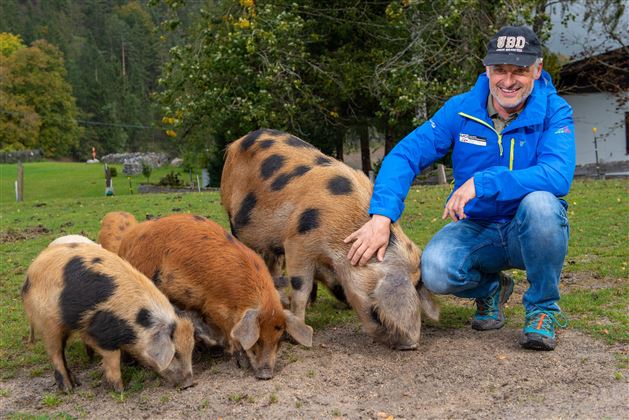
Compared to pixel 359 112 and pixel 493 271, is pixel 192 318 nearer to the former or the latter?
pixel 493 271

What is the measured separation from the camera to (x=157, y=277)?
5.22m

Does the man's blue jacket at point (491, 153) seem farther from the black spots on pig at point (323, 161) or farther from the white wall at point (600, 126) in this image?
the white wall at point (600, 126)

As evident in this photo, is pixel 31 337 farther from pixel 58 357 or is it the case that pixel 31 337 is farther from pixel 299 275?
pixel 299 275

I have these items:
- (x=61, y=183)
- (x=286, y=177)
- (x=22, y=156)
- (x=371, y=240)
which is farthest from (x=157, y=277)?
(x=22, y=156)

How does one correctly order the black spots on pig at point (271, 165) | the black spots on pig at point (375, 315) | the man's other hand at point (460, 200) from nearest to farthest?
the man's other hand at point (460, 200), the black spots on pig at point (375, 315), the black spots on pig at point (271, 165)

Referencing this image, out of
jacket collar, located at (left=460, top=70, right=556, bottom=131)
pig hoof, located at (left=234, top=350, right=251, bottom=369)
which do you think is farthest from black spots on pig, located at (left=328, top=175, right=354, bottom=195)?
pig hoof, located at (left=234, top=350, right=251, bottom=369)

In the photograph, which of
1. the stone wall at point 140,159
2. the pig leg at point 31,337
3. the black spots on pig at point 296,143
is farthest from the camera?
the stone wall at point 140,159

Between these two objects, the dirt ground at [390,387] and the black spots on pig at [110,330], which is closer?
the dirt ground at [390,387]

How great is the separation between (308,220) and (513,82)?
5.80 ft

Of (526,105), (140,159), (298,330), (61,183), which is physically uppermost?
(526,105)

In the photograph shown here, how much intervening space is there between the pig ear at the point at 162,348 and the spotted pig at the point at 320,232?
110 centimetres

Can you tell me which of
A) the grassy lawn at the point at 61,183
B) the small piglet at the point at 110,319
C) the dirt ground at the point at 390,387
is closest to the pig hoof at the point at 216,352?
the dirt ground at the point at 390,387

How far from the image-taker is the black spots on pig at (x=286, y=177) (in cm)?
580

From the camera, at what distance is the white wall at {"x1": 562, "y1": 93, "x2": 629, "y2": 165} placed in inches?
1001
